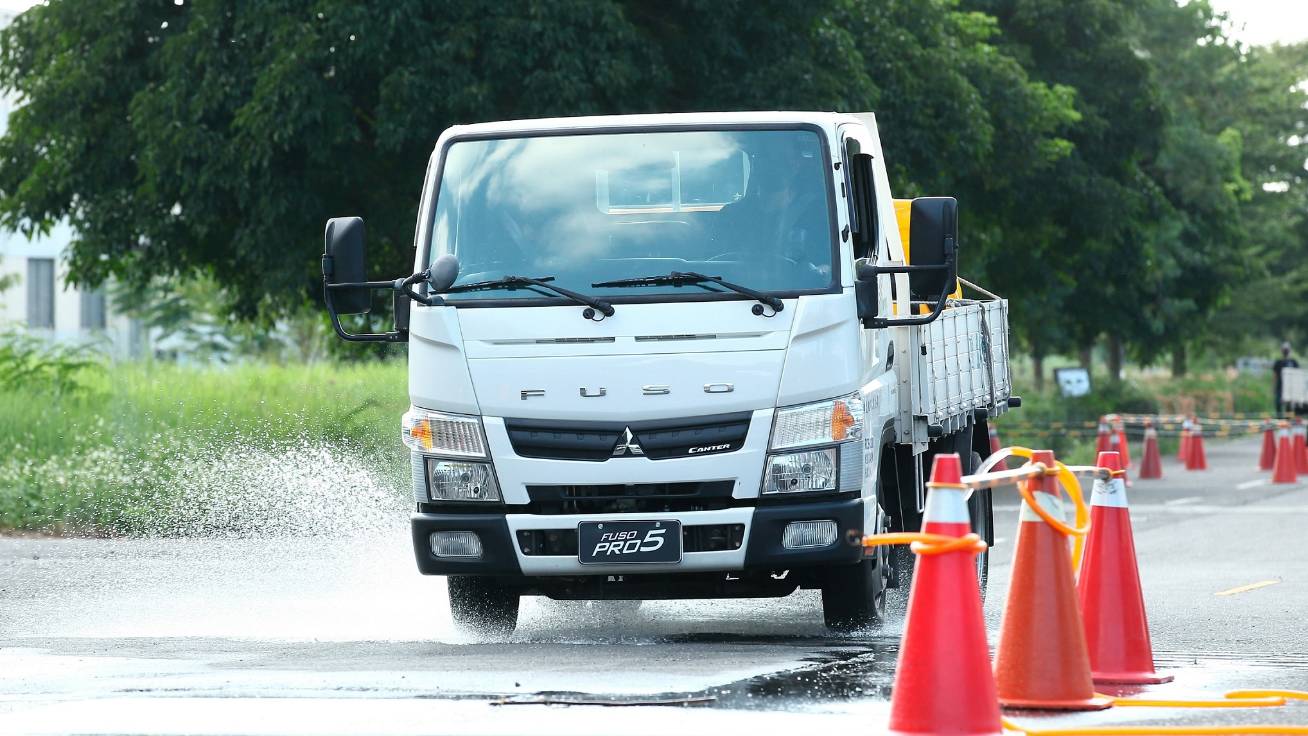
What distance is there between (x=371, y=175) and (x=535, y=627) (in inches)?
483

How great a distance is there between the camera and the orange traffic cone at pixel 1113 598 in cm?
783

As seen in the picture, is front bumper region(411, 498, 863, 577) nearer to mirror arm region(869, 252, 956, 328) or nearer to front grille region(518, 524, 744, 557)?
front grille region(518, 524, 744, 557)

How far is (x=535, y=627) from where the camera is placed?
10781 mm

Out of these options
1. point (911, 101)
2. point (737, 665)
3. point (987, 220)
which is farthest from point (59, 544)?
point (987, 220)

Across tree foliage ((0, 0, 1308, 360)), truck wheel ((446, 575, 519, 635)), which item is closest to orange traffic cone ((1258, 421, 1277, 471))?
tree foliage ((0, 0, 1308, 360))

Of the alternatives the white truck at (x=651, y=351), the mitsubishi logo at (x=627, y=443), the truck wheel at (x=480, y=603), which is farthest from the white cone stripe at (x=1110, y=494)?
the truck wheel at (x=480, y=603)

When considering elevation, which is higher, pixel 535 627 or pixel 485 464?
pixel 485 464

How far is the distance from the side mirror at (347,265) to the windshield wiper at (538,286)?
16.9 inches

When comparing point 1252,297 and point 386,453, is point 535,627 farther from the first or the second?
point 1252,297

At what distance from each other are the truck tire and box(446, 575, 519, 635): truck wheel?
1502 mm

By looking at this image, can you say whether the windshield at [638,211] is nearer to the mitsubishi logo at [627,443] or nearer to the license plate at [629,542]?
the mitsubishi logo at [627,443]

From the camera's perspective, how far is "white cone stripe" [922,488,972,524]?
253 inches

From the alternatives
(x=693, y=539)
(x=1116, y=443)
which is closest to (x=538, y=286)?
(x=693, y=539)

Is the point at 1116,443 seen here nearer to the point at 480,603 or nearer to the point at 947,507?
the point at 480,603
